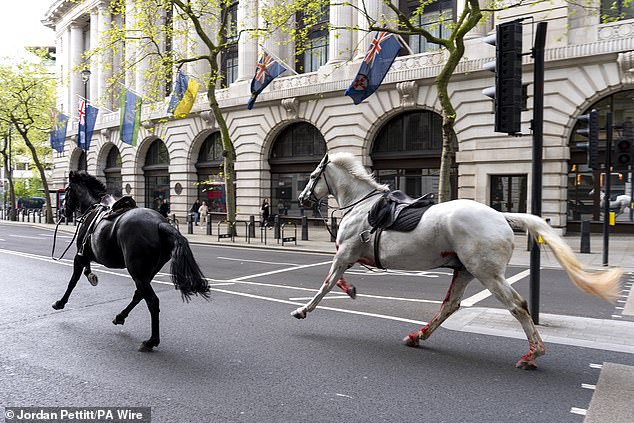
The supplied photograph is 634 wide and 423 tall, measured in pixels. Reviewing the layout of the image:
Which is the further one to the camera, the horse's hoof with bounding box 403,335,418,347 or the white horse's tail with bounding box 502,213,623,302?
the horse's hoof with bounding box 403,335,418,347

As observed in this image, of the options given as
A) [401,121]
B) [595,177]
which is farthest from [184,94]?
[595,177]

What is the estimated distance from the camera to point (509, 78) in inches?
265

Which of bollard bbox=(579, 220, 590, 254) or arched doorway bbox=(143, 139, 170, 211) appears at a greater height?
arched doorway bbox=(143, 139, 170, 211)

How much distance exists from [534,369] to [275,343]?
2.96 metres

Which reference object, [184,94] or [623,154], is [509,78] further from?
[184,94]

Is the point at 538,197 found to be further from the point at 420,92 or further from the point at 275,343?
the point at 420,92

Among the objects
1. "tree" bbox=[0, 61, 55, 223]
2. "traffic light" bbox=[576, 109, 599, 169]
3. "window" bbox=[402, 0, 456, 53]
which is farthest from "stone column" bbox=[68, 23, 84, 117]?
"traffic light" bbox=[576, 109, 599, 169]

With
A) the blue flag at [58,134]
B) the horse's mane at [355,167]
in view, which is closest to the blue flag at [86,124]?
the blue flag at [58,134]

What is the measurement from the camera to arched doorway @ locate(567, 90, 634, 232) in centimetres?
2105

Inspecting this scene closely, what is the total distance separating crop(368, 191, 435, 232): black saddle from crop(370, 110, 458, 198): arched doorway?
64.6ft

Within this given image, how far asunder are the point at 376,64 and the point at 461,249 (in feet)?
54.4

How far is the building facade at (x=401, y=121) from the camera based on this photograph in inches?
829

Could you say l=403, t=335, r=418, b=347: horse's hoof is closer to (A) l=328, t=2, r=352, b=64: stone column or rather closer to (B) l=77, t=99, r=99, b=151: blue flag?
(A) l=328, t=2, r=352, b=64: stone column

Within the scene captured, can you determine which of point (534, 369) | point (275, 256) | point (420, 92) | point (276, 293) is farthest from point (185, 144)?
point (534, 369)
